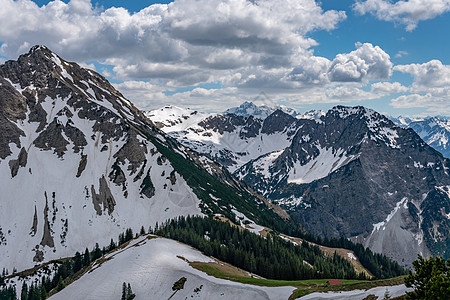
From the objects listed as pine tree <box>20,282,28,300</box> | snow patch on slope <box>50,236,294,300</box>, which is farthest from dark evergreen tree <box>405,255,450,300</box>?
pine tree <box>20,282,28,300</box>

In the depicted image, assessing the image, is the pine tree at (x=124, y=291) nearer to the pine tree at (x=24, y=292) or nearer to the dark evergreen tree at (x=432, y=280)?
the dark evergreen tree at (x=432, y=280)

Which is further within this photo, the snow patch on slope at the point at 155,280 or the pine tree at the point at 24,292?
the pine tree at the point at 24,292

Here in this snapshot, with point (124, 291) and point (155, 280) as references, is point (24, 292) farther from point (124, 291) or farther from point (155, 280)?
point (155, 280)

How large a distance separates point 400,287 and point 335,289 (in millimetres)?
11743

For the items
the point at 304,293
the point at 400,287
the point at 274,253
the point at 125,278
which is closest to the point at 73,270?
the point at 125,278

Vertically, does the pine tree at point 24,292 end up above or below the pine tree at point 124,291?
below

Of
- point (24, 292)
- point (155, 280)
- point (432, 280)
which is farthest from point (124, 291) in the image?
point (24, 292)

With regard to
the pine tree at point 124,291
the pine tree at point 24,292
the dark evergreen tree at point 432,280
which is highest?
the dark evergreen tree at point 432,280

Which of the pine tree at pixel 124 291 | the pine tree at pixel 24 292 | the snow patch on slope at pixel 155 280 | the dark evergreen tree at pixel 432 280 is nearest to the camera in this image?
the dark evergreen tree at pixel 432 280

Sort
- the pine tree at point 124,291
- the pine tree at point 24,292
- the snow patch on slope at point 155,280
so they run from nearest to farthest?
1. the snow patch on slope at point 155,280
2. the pine tree at point 124,291
3. the pine tree at point 24,292

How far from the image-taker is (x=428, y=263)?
38.4 meters

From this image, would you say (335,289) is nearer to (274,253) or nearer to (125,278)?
(125,278)

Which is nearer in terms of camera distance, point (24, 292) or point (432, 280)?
point (432, 280)

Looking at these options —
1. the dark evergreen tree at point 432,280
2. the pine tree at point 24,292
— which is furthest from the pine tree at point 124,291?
the pine tree at point 24,292
